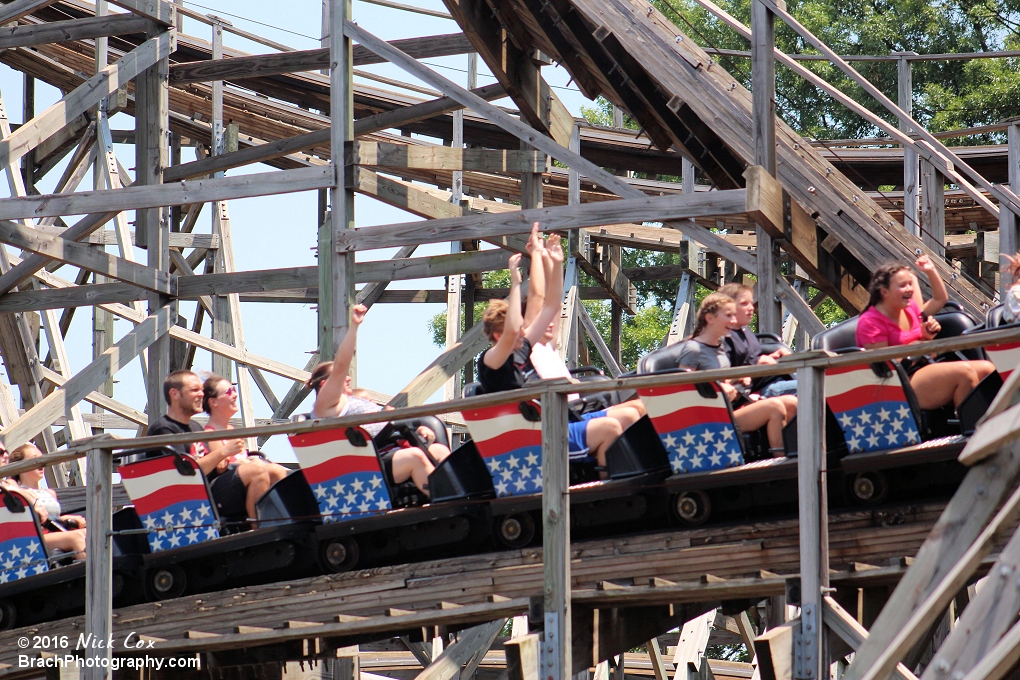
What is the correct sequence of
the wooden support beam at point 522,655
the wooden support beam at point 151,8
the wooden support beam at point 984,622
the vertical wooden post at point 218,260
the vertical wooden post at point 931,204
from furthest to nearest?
1. the vertical wooden post at point 218,260
2. the vertical wooden post at point 931,204
3. the wooden support beam at point 151,8
4. the wooden support beam at point 522,655
5. the wooden support beam at point 984,622

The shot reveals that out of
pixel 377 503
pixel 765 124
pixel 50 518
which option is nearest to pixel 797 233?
pixel 765 124

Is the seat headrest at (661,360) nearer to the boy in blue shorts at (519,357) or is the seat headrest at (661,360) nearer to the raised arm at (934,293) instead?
the boy in blue shorts at (519,357)

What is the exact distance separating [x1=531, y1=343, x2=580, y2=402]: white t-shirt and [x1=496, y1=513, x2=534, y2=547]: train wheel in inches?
24.9

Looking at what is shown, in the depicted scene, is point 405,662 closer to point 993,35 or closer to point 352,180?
point 352,180

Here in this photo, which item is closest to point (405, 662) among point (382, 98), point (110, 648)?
point (382, 98)

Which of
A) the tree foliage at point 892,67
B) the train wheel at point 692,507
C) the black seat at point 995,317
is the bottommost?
the train wheel at point 692,507

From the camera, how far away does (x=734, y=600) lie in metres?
5.40

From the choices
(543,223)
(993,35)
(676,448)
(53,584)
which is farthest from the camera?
(993,35)

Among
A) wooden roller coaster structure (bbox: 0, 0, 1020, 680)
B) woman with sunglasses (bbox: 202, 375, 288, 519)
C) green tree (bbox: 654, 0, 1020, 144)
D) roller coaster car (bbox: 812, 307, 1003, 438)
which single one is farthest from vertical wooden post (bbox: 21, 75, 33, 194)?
roller coaster car (bbox: 812, 307, 1003, 438)

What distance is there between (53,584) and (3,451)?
1.28m

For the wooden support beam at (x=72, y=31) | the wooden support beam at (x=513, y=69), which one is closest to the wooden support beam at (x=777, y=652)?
the wooden support beam at (x=513, y=69)

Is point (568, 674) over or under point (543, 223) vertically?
→ under

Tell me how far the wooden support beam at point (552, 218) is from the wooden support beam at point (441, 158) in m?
0.46

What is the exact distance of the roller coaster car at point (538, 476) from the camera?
221 inches
